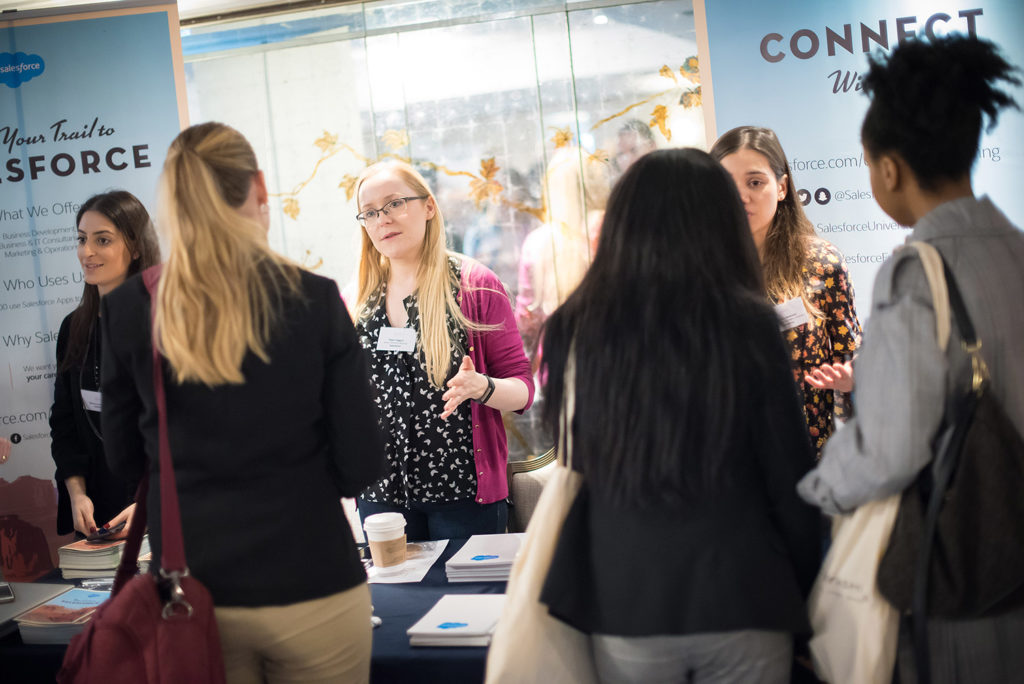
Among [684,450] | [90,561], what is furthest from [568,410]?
[90,561]

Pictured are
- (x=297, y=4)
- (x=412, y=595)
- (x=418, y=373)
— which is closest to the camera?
(x=412, y=595)

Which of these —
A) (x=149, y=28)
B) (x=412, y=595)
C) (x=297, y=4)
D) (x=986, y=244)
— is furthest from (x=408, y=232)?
(x=297, y=4)

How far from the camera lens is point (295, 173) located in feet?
13.5

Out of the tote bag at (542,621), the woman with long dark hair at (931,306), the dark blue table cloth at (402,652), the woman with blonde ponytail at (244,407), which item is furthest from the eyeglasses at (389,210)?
the woman with long dark hair at (931,306)

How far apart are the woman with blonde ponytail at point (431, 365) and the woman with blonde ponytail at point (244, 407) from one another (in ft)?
3.41

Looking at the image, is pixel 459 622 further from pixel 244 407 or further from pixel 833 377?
pixel 833 377

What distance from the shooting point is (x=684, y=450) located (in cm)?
122

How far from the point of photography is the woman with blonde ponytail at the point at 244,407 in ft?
4.23

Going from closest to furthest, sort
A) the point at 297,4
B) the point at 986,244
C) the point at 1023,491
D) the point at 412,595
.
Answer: the point at 1023,491, the point at 986,244, the point at 412,595, the point at 297,4

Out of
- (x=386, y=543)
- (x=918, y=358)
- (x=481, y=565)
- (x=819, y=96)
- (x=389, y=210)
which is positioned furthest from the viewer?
(x=819, y=96)

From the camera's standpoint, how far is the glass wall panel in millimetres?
3705

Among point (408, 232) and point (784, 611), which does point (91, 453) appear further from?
point (784, 611)

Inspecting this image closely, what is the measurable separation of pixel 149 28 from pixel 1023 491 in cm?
312

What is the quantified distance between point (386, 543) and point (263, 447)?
0.84m
